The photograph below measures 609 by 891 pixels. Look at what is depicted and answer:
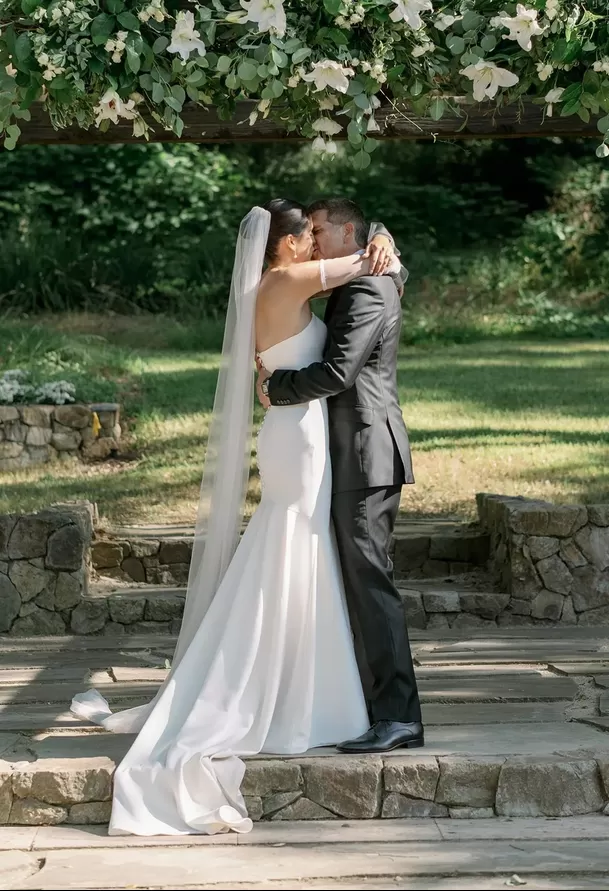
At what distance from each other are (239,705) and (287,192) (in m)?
16.5

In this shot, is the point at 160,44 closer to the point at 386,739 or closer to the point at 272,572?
the point at 272,572

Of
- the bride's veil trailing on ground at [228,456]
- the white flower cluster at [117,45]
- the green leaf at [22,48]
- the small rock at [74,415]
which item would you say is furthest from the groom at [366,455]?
the small rock at [74,415]

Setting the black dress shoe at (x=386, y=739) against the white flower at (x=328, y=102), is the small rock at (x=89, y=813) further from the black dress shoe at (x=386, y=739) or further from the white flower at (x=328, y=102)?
the white flower at (x=328, y=102)

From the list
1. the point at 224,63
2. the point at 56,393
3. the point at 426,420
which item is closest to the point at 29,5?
the point at 224,63

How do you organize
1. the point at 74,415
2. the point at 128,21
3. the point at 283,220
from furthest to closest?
the point at 74,415 < the point at 283,220 < the point at 128,21

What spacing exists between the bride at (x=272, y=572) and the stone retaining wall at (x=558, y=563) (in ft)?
9.80

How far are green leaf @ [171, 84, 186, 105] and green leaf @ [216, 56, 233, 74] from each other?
206mm

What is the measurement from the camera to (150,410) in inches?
431

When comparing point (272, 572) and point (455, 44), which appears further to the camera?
point (272, 572)

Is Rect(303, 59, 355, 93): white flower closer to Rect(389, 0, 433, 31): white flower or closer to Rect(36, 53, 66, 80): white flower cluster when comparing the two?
Rect(389, 0, 433, 31): white flower

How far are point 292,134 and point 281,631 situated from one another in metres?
2.06

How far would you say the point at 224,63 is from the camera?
420 centimetres

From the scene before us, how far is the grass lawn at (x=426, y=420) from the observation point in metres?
8.84

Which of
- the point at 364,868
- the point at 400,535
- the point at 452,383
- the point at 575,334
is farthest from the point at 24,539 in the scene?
the point at 575,334
